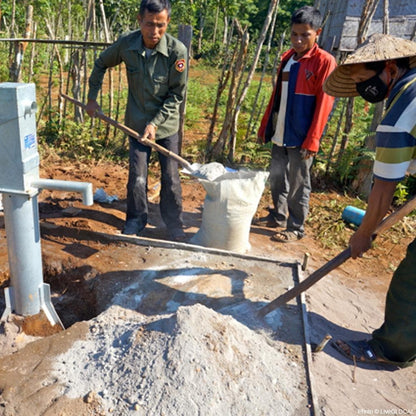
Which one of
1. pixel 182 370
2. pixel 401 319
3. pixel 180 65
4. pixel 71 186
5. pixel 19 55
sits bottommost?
pixel 182 370

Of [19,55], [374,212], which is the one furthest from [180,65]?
[19,55]

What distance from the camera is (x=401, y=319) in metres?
2.50

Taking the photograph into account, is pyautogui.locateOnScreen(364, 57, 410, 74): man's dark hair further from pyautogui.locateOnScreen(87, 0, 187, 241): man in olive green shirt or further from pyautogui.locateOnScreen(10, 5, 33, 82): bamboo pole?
pyautogui.locateOnScreen(10, 5, 33, 82): bamboo pole

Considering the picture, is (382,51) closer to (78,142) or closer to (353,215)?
(353,215)

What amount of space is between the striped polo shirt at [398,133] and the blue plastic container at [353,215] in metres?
2.53

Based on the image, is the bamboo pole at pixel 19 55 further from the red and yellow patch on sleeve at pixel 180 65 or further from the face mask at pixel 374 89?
the face mask at pixel 374 89

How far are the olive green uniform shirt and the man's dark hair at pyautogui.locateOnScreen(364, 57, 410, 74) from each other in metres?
1.76

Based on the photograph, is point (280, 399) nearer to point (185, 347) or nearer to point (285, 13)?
point (185, 347)

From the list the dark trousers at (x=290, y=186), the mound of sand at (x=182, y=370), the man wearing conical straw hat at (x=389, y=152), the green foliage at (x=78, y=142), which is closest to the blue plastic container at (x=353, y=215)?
the dark trousers at (x=290, y=186)

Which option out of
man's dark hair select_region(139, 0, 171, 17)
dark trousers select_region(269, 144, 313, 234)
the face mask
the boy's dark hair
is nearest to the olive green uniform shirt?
man's dark hair select_region(139, 0, 171, 17)

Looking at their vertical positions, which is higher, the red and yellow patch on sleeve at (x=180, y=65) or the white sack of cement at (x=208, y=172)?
the red and yellow patch on sleeve at (x=180, y=65)

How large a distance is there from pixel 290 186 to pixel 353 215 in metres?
0.95

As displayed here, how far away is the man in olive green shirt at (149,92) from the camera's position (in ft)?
11.5

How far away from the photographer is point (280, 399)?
7.20 ft
